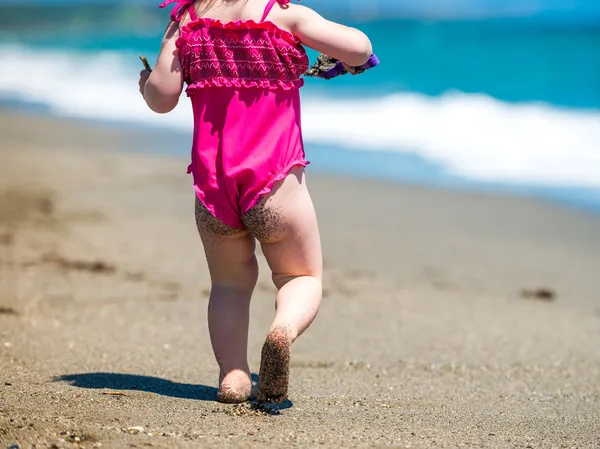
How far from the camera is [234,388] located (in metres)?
3.09

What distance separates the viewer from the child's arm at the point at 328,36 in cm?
284

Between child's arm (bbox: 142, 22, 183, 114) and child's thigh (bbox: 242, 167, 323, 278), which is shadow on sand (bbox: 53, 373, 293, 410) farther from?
child's arm (bbox: 142, 22, 183, 114)

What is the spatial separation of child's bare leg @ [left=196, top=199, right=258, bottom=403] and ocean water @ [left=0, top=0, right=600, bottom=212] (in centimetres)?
516

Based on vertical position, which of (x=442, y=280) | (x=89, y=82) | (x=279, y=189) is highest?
(x=89, y=82)

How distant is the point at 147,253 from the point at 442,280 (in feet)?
6.14

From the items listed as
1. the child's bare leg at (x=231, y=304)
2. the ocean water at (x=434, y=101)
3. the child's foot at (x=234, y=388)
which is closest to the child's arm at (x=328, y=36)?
the child's bare leg at (x=231, y=304)

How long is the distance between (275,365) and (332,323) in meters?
1.86

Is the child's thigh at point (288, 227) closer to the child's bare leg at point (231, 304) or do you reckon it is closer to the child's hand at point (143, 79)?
the child's bare leg at point (231, 304)

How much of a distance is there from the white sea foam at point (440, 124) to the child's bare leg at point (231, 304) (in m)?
5.97

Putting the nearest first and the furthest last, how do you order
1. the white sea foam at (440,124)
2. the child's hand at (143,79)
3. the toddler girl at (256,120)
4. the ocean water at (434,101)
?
the toddler girl at (256,120) → the child's hand at (143,79) → the ocean water at (434,101) → the white sea foam at (440,124)

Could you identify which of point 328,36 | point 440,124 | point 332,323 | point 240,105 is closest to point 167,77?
point 240,105

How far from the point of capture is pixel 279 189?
2.91 m

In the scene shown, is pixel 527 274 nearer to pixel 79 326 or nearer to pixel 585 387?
pixel 585 387

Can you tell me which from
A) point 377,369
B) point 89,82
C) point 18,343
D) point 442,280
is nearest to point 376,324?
point 377,369
